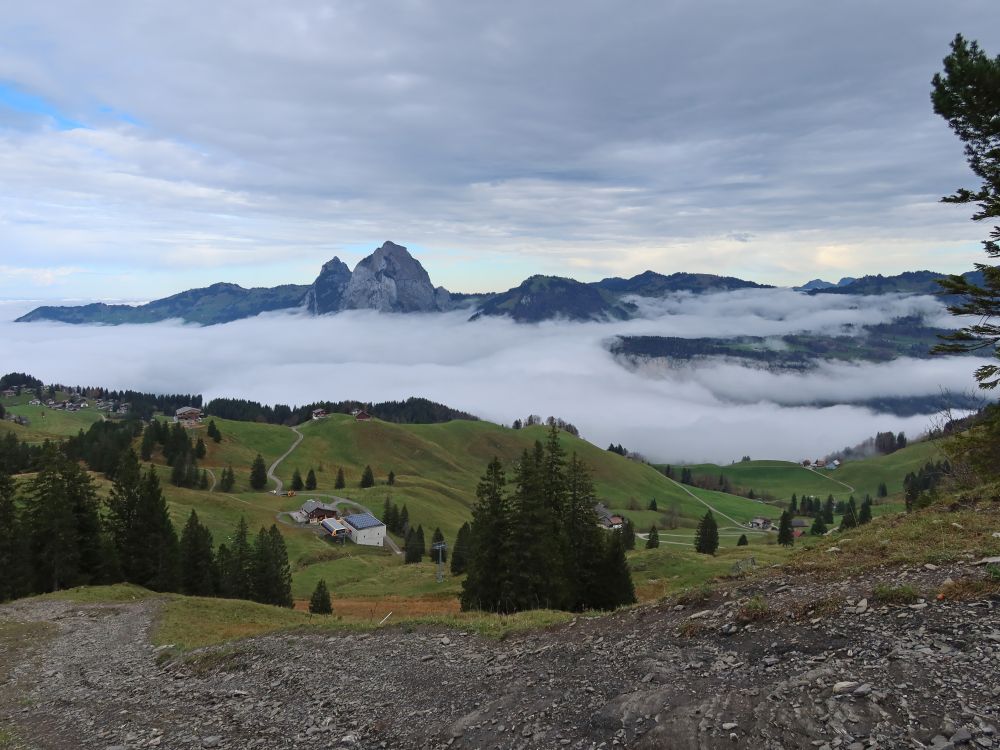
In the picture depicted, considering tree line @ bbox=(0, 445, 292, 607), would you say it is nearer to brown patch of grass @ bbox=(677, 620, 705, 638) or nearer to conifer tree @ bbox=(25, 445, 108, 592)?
conifer tree @ bbox=(25, 445, 108, 592)

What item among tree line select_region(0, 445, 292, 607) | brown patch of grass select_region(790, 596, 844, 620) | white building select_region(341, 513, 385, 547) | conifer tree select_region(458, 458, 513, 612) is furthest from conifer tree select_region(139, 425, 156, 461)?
brown patch of grass select_region(790, 596, 844, 620)

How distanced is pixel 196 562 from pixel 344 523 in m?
72.4

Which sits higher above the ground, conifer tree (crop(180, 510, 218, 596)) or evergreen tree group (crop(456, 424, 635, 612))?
evergreen tree group (crop(456, 424, 635, 612))

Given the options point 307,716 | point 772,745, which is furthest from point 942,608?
point 307,716

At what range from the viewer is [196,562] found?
5856cm

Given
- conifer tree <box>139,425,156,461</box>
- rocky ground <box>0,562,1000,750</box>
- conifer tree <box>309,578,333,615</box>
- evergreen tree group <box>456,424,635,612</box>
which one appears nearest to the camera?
rocky ground <box>0,562,1000,750</box>

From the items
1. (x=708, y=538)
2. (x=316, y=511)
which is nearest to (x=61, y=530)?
(x=316, y=511)

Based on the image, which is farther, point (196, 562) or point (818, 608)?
point (196, 562)

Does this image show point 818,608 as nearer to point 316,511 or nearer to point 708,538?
point 708,538

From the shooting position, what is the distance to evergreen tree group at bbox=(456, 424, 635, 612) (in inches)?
1436

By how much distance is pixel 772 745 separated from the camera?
395 inches

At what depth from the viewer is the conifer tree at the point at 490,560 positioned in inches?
1455

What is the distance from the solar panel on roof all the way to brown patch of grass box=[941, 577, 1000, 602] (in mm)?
123115

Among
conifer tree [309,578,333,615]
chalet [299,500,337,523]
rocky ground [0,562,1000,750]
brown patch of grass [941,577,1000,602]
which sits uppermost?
brown patch of grass [941,577,1000,602]
